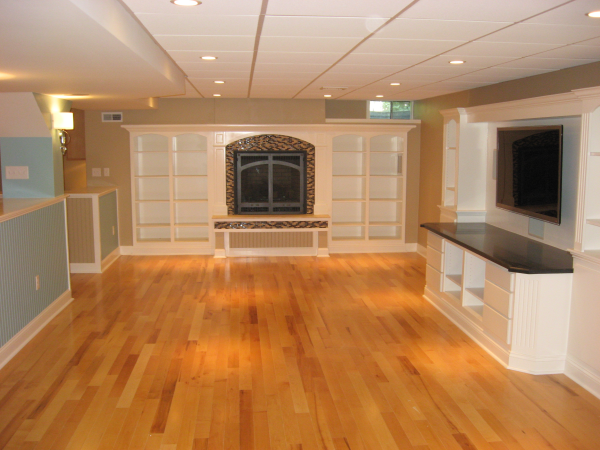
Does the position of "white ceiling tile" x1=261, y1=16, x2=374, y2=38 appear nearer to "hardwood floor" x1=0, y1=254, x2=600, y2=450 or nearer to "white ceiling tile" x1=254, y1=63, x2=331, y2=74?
"white ceiling tile" x1=254, y1=63, x2=331, y2=74

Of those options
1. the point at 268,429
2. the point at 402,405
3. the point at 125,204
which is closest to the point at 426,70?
the point at 402,405

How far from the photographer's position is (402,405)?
11.0ft

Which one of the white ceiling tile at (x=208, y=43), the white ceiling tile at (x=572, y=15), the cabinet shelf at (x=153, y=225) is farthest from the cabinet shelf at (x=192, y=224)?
the white ceiling tile at (x=572, y=15)

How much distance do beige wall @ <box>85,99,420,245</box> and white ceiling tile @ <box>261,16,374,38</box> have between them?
4.65 metres

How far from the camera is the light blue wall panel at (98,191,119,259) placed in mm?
6867

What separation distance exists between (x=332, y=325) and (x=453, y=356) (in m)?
1.12

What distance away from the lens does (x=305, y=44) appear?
3.20 metres

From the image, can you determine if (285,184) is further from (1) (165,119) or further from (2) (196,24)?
(2) (196,24)

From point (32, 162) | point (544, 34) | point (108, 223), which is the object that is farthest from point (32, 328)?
point (544, 34)

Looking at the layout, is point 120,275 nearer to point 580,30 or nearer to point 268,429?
point 268,429

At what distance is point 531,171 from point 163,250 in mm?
5129

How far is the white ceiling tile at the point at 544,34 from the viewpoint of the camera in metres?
2.72

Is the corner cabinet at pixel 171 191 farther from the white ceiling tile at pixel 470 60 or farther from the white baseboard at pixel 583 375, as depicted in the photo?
the white baseboard at pixel 583 375

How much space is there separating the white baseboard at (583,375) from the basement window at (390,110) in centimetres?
509
